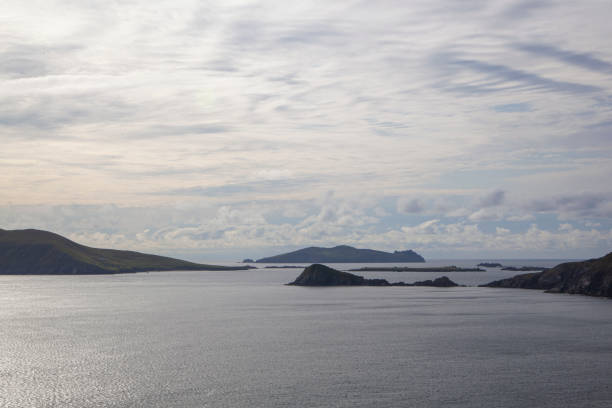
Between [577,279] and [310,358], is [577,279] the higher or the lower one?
the higher one

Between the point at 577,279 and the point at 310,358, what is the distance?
128 meters

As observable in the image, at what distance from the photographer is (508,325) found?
299 ft

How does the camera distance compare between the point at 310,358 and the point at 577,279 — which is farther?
the point at 577,279

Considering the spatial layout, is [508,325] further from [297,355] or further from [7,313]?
[7,313]

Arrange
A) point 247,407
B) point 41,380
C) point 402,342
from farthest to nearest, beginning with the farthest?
point 402,342, point 41,380, point 247,407

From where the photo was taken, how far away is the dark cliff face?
147 m

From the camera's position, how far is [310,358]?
208ft

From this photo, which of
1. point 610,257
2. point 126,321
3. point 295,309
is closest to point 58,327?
point 126,321

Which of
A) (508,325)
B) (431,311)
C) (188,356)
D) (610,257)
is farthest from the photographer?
(610,257)

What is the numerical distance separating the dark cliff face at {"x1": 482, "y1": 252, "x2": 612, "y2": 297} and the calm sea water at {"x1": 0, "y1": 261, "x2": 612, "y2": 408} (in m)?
35.2

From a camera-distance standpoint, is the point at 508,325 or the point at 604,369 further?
the point at 508,325

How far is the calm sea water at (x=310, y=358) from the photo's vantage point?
152 feet

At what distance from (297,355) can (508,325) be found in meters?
43.4

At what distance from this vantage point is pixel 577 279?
162 meters
